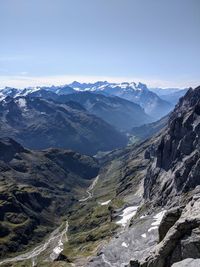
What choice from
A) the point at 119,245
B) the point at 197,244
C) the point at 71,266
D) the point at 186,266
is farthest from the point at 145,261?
the point at 71,266

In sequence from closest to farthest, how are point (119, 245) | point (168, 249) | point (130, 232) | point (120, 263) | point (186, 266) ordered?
point (186, 266) → point (168, 249) → point (120, 263) → point (119, 245) → point (130, 232)

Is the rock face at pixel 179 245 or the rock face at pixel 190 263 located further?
the rock face at pixel 179 245

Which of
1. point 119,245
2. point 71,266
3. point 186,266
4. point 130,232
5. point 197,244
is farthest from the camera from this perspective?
point 71,266

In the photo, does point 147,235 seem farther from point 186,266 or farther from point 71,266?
point 186,266

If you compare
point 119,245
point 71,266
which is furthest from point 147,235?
point 71,266

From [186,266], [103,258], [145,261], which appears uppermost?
[186,266]

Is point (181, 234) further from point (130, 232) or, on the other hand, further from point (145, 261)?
point (130, 232)

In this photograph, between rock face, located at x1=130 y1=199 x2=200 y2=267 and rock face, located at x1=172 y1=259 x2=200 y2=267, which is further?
rock face, located at x1=130 y1=199 x2=200 y2=267

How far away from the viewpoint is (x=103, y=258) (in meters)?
141

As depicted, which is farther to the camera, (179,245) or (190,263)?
(179,245)

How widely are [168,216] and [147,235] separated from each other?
102910 millimetres

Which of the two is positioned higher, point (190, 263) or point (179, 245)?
point (190, 263)

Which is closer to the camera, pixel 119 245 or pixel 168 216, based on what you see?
pixel 168 216

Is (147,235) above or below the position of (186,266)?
below
